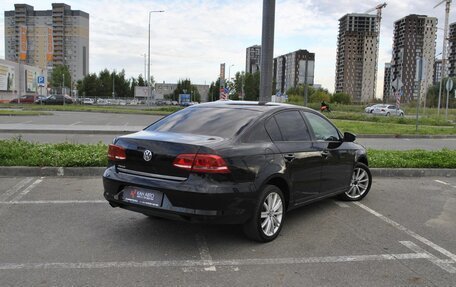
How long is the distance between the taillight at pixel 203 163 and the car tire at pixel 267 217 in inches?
24.4

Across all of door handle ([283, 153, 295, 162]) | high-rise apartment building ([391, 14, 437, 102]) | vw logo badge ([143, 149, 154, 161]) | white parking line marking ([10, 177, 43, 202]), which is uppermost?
high-rise apartment building ([391, 14, 437, 102])

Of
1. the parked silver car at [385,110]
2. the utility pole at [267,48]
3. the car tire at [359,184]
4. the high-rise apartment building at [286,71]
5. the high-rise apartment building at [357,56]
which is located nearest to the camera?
the car tire at [359,184]

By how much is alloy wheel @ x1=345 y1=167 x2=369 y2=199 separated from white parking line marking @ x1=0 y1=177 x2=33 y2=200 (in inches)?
203

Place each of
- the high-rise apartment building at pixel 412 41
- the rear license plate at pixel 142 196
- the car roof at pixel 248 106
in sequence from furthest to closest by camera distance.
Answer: the high-rise apartment building at pixel 412 41
the car roof at pixel 248 106
the rear license plate at pixel 142 196

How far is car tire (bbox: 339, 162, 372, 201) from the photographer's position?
7007 millimetres

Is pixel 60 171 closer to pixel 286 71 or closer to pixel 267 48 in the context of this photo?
pixel 267 48

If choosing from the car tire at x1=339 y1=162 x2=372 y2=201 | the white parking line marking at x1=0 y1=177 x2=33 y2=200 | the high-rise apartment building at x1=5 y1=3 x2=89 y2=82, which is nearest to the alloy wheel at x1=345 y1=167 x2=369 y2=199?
the car tire at x1=339 y1=162 x2=372 y2=201

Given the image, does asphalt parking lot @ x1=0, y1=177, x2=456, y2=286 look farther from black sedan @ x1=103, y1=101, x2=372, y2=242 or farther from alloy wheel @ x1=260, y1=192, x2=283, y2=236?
black sedan @ x1=103, y1=101, x2=372, y2=242

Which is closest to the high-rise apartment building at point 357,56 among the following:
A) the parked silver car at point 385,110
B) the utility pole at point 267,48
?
the parked silver car at point 385,110

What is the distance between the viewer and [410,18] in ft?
249

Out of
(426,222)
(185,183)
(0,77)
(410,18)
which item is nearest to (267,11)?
(426,222)

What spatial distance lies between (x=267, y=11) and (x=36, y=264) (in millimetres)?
8825

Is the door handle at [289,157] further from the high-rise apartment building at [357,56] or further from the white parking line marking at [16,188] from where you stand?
the high-rise apartment building at [357,56]

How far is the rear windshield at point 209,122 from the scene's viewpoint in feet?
16.5
